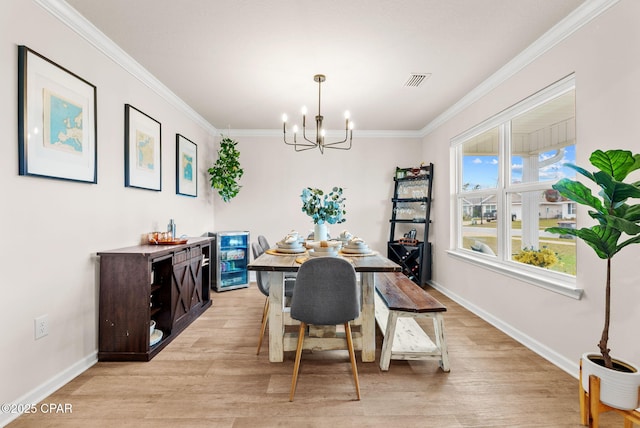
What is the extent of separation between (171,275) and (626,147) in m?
3.58

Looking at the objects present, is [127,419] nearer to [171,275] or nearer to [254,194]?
[171,275]

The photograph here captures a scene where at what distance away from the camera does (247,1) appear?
6.50ft

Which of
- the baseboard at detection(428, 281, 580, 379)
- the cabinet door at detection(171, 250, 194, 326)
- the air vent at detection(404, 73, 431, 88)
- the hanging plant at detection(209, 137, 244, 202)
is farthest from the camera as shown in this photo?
the hanging plant at detection(209, 137, 244, 202)

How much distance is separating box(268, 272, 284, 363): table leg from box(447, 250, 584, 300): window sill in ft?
7.05

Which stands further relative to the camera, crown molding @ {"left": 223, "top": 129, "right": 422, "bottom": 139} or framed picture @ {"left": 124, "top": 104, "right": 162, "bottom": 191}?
crown molding @ {"left": 223, "top": 129, "right": 422, "bottom": 139}

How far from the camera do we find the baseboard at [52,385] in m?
1.69

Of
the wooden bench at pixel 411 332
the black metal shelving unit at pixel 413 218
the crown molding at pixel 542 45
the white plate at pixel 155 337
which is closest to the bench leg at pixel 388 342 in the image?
the wooden bench at pixel 411 332

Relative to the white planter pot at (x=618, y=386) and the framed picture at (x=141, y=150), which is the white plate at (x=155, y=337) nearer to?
the framed picture at (x=141, y=150)

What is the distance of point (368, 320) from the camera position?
236 cm

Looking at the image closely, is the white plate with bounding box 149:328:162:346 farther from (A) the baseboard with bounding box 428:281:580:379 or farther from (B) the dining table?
(A) the baseboard with bounding box 428:281:580:379

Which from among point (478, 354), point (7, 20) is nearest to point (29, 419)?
point (7, 20)

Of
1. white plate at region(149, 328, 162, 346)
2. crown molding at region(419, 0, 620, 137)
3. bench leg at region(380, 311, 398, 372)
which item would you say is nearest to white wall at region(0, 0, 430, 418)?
white plate at region(149, 328, 162, 346)

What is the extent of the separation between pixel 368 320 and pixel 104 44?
3081mm

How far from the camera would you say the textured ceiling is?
2.05m
